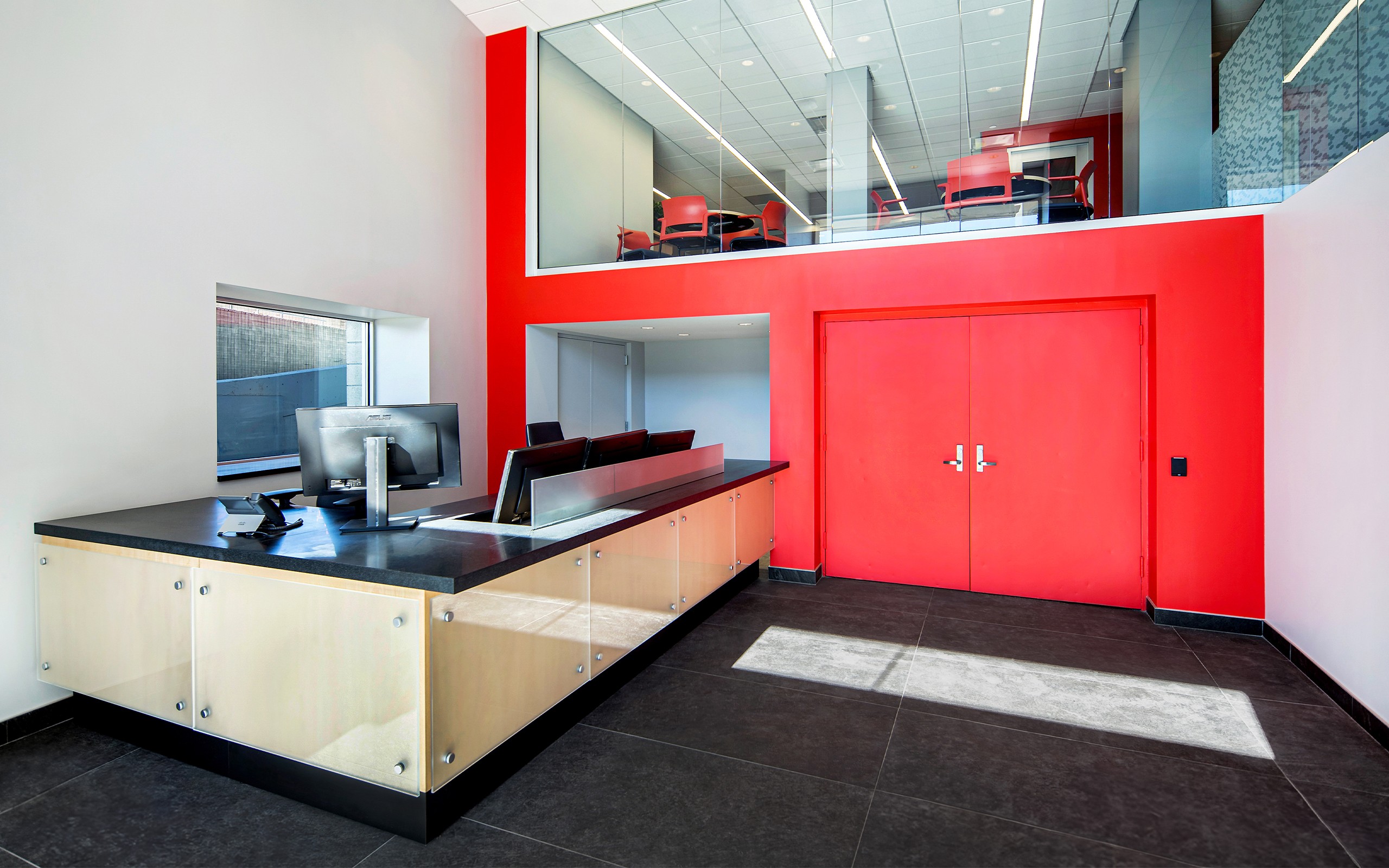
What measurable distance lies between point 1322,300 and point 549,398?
557cm

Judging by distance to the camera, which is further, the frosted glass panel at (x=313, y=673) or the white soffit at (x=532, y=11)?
the white soffit at (x=532, y=11)

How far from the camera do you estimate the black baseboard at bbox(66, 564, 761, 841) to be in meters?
2.25

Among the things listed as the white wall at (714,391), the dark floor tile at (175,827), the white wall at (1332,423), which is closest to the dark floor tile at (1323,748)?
the white wall at (1332,423)

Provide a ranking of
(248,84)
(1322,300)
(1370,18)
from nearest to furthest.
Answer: (1370,18), (1322,300), (248,84)

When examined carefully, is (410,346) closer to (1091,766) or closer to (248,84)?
(248,84)

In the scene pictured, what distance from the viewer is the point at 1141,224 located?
4473mm

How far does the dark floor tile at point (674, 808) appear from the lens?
219cm

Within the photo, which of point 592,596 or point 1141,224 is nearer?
point 592,596

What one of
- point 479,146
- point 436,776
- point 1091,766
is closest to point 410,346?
point 479,146

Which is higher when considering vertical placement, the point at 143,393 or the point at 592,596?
the point at 143,393

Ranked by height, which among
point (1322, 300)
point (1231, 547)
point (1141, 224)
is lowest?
point (1231, 547)

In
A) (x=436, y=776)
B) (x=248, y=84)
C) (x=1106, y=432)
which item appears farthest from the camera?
(x=1106, y=432)

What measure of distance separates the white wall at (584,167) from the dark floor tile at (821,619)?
3.39 metres

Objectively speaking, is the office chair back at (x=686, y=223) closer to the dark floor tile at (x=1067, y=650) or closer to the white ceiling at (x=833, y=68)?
the white ceiling at (x=833, y=68)
